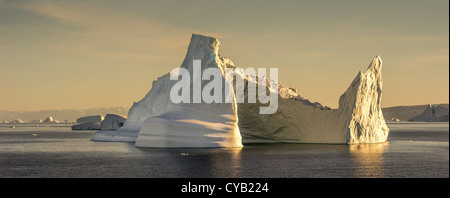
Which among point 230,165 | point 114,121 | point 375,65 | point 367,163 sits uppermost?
point 375,65

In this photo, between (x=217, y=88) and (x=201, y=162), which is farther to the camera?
(x=217, y=88)

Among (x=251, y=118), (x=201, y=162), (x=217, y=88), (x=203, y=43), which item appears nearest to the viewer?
(x=201, y=162)

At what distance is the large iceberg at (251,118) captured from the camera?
127 feet

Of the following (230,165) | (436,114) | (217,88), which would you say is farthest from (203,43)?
(436,114)

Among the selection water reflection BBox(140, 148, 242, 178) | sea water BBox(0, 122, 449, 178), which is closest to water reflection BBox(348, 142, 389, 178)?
sea water BBox(0, 122, 449, 178)

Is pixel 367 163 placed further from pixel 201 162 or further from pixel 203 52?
pixel 203 52

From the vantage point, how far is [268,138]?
50.5 m

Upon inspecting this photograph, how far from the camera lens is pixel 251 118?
47281mm

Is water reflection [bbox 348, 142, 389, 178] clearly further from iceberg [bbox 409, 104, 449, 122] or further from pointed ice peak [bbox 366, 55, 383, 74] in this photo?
iceberg [bbox 409, 104, 449, 122]

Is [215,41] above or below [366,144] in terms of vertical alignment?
above
